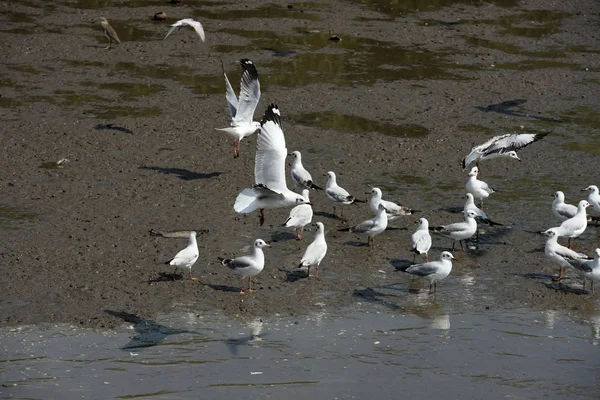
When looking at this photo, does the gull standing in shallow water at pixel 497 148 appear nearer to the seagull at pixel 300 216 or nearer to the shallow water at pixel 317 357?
the seagull at pixel 300 216

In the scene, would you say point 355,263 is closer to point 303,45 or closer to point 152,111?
point 152,111

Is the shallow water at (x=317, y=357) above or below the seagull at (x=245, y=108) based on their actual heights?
below

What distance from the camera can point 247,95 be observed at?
15688 millimetres

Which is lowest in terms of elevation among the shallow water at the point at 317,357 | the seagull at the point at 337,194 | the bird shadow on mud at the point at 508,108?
the shallow water at the point at 317,357

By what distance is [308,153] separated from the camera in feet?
51.8

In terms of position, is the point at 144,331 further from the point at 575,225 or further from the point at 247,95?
the point at 247,95

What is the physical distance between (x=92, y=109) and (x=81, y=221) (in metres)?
A: 4.75

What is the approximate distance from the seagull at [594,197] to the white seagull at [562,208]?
403 mm

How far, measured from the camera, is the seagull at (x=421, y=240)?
1198 cm

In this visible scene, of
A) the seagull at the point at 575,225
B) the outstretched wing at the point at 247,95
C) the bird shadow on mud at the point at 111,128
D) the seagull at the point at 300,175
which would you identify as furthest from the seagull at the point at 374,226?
the bird shadow on mud at the point at 111,128

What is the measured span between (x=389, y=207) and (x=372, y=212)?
67 centimetres

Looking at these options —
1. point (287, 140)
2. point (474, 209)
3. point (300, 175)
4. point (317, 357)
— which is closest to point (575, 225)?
point (474, 209)

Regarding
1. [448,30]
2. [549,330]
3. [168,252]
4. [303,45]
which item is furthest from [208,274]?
[448,30]

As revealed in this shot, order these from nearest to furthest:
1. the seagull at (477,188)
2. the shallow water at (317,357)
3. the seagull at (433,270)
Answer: the shallow water at (317,357)
the seagull at (433,270)
the seagull at (477,188)
